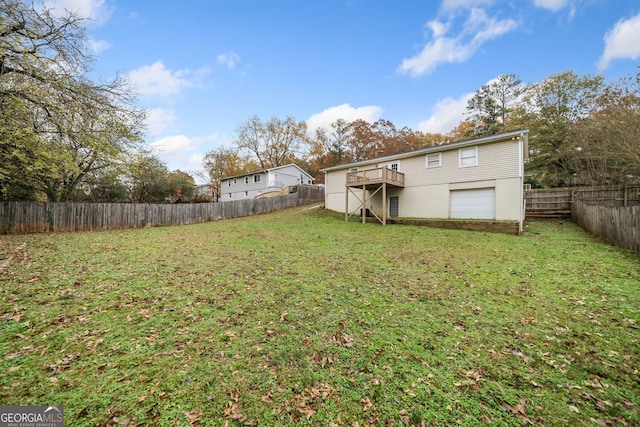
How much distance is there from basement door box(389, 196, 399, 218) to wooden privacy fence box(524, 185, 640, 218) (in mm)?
8803

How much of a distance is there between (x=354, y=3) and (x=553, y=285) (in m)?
15.2

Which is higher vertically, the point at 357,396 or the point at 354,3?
the point at 354,3

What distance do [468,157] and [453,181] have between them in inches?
60.9

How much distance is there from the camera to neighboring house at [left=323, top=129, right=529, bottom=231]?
12.8 m

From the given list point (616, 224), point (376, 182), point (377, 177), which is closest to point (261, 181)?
point (377, 177)

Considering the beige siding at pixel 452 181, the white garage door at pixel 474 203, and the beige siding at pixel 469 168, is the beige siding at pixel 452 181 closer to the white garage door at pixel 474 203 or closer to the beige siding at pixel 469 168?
the beige siding at pixel 469 168

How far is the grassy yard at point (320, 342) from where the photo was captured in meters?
2.32

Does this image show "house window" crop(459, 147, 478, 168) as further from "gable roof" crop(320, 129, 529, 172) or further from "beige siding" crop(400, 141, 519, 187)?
"gable roof" crop(320, 129, 529, 172)

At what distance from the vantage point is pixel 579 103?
21969 mm

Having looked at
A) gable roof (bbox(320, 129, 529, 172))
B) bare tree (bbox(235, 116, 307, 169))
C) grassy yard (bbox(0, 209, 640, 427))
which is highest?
bare tree (bbox(235, 116, 307, 169))

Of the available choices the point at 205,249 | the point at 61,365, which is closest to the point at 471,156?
the point at 205,249

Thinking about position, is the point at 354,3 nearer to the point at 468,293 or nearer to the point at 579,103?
the point at 468,293

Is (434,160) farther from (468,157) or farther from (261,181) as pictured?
(261,181)

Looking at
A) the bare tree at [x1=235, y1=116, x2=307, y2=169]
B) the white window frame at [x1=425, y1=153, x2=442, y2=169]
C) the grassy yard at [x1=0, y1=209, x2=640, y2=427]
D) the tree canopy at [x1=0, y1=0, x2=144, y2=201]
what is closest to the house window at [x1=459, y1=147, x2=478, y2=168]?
the white window frame at [x1=425, y1=153, x2=442, y2=169]
